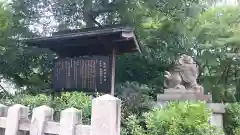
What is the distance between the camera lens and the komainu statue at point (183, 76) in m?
7.60

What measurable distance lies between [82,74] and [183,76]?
9.29ft

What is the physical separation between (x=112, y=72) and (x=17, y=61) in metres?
4.46

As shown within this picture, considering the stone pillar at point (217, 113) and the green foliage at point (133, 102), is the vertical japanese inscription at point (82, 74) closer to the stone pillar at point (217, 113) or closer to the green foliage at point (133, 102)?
the green foliage at point (133, 102)

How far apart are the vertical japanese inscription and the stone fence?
11.2ft

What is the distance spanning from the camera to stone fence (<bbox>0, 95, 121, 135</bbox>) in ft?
8.61

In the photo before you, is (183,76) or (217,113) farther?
(183,76)

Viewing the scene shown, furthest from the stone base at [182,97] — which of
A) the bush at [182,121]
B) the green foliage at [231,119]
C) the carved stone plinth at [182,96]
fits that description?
the bush at [182,121]

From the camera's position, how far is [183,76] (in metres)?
7.76

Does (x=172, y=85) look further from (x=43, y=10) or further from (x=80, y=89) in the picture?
(x=43, y=10)

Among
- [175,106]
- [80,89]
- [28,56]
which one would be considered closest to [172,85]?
[80,89]

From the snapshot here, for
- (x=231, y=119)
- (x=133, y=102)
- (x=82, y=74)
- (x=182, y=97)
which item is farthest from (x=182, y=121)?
(x=231, y=119)

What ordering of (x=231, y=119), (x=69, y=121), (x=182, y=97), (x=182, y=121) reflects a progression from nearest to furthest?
(x=69, y=121) < (x=182, y=121) < (x=182, y=97) < (x=231, y=119)

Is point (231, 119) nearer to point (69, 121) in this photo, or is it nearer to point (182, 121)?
point (182, 121)

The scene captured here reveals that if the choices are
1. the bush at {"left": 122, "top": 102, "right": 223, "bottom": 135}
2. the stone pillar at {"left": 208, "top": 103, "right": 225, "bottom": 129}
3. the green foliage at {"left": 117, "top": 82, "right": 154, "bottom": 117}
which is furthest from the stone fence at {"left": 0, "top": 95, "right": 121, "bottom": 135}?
the stone pillar at {"left": 208, "top": 103, "right": 225, "bottom": 129}
